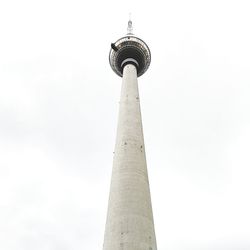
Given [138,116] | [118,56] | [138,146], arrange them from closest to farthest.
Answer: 1. [138,146]
2. [138,116]
3. [118,56]

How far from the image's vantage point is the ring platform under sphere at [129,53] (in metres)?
51.6

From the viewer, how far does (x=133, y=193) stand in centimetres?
2903

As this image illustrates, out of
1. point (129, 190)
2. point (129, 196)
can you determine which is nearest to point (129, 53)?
point (129, 190)

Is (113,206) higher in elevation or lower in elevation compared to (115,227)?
higher

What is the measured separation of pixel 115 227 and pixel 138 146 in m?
8.79

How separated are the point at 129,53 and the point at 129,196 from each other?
2711cm

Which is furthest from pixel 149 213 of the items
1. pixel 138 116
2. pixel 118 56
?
pixel 118 56

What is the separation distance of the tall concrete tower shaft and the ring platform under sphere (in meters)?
9.88

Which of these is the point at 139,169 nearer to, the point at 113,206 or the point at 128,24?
the point at 113,206

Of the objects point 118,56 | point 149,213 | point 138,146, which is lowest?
point 149,213

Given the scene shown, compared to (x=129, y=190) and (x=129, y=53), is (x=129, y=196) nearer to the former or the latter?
(x=129, y=190)

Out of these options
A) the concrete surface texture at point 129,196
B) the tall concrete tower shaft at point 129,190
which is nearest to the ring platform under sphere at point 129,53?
the tall concrete tower shaft at point 129,190

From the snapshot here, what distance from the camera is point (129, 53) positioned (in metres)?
52.0

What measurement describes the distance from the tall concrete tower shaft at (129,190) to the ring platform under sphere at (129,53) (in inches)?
389
